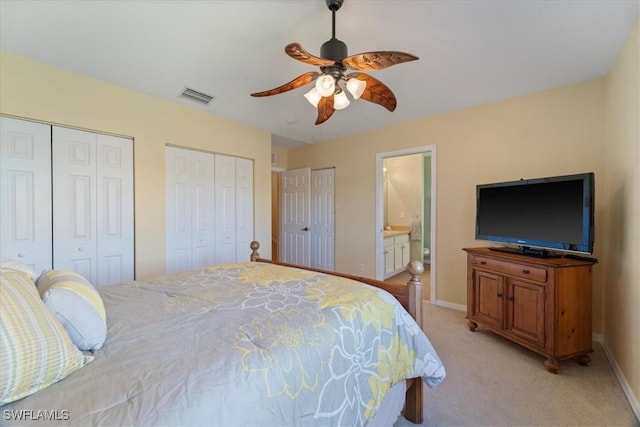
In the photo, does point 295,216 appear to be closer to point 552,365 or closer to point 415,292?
point 415,292

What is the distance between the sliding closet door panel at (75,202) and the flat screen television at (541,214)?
4.00 m

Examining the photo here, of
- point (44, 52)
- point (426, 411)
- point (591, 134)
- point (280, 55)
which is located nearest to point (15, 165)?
point (44, 52)

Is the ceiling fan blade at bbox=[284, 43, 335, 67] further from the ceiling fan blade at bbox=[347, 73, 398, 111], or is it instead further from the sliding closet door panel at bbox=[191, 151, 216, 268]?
the sliding closet door panel at bbox=[191, 151, 216, 268]

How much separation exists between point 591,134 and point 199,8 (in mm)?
3630

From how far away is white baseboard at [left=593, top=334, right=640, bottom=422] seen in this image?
171 cm

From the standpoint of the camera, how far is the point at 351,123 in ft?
13.9

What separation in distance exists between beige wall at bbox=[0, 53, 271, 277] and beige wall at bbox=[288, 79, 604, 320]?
5.12 feet

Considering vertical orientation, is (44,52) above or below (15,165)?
above

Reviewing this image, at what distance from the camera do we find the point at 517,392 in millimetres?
1910

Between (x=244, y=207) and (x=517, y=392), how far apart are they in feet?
11.8

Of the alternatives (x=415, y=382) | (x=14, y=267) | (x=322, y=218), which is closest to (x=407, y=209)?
(x=322, y=218)

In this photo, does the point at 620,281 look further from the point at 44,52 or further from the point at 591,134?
the point at 44,52

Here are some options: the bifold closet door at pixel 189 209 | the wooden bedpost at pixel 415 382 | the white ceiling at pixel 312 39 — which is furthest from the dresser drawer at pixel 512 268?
the bifold closet door at pixel 189 209

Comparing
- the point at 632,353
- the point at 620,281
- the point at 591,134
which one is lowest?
the point at 632,353
